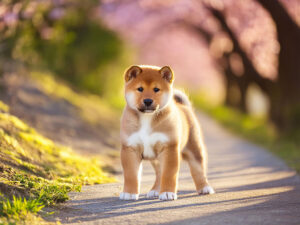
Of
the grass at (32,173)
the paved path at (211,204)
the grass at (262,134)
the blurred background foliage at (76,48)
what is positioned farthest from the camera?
the blurred background foliage at (76,48)

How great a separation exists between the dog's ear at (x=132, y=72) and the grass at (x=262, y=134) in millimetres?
4627

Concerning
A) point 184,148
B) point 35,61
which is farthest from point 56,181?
point 35,61

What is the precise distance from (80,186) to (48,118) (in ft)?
21.6

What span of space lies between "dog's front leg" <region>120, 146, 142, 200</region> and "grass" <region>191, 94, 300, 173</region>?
434cm

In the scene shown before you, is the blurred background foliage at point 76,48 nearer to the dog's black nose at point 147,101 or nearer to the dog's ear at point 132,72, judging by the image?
the dog's ear at point 132,72

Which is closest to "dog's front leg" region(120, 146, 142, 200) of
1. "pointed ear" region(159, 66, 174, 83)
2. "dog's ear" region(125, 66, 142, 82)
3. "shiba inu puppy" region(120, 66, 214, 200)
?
"shiba inu puppy" region(120, 66, 214, 200)

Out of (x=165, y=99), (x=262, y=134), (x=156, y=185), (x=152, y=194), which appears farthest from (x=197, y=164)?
(x=262, y=134)

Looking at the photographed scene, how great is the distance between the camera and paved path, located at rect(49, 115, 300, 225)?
5715mm

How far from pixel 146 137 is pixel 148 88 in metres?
0.64

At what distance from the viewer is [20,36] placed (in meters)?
13.6

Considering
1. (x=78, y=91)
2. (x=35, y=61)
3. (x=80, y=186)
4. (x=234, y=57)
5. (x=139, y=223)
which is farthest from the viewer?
(x=234, y=57)

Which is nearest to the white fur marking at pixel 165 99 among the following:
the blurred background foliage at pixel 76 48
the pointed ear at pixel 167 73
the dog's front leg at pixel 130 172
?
the pointed ear at pixel 167 73

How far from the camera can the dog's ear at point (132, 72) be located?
22.0ft

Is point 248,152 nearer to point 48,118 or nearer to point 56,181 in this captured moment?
point 48,118
